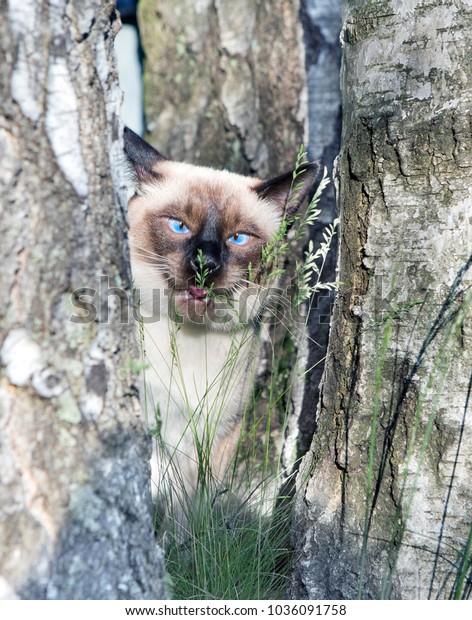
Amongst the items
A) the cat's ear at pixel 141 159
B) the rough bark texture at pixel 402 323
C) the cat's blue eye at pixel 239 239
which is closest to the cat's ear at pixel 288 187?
the cat's blue eye at pixel 239 239

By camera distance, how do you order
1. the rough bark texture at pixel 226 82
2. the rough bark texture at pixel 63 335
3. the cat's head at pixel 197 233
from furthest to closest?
the rough bark texture at pixel 226 82 < the cat's head at pixel 197 233 < the rough bark texture at pixel 63 335

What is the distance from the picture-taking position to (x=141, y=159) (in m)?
2.71

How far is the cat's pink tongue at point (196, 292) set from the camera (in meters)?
2.42

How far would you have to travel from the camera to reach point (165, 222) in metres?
2.62

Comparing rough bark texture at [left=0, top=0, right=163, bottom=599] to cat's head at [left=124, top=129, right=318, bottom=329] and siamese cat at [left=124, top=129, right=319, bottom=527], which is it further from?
cat's head at [left=124, top=129, right=318, bottom=329]

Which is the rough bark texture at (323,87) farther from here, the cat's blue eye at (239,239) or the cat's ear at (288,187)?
the cat's blue eye at (239,239)

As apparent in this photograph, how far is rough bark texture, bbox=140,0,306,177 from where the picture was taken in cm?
313

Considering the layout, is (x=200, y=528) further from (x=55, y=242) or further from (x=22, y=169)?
(x=22, y=169)

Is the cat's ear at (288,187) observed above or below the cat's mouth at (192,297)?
above

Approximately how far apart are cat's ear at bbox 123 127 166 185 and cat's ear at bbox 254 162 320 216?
17.4 inches

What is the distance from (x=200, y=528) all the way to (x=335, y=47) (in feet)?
7.49

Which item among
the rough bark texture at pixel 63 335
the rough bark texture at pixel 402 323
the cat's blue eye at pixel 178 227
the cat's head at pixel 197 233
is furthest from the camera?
the cat's blue eye at pixel 178 227

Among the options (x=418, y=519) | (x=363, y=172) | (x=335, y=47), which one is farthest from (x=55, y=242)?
(x=335, y=47)

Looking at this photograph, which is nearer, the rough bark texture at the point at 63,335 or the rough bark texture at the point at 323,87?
the rough bark texture at the point at 63,335
